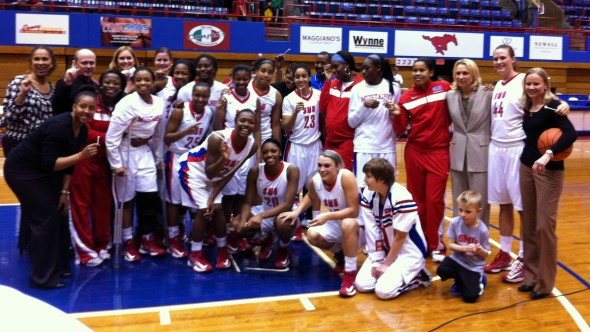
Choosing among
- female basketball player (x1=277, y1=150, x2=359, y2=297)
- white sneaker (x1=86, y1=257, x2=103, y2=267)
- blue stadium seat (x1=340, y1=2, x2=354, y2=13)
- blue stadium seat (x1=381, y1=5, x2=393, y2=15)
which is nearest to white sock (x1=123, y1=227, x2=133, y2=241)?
white sneaker (x1=86, y1=257, x2=103, y2=267)

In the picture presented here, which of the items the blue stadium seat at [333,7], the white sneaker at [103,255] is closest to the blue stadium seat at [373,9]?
the blue stadium seat at [333,7]

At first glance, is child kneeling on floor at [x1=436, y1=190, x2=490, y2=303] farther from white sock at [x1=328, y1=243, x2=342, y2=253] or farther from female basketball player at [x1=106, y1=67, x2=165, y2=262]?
female basketball player at [x1=106, y1=67, x2=165, y2=262]

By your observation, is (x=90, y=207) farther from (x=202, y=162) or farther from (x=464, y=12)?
(x=464, y=12)

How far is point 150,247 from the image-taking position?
5.40 metres

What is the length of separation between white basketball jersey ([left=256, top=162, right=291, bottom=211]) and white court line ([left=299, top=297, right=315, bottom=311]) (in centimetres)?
106

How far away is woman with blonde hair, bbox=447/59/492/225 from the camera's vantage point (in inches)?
196

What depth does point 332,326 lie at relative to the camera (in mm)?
3908

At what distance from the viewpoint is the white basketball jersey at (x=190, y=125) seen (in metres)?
5.23

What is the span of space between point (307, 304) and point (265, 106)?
2133mm

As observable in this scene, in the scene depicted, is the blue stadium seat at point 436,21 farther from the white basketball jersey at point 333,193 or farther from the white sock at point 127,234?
the white sock at point 127,234


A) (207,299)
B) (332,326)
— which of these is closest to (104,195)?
(207,299)

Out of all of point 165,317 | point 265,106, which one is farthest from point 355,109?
point 165,317

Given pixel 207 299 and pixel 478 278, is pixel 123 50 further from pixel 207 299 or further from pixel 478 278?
pixel 478 278

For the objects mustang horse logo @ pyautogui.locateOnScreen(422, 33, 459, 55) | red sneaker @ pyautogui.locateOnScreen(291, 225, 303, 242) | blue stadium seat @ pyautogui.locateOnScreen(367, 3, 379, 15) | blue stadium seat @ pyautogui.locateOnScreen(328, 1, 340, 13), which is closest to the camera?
red sneaker @ pyautogui.locateOnScreen(291, 225, 303, 242)
